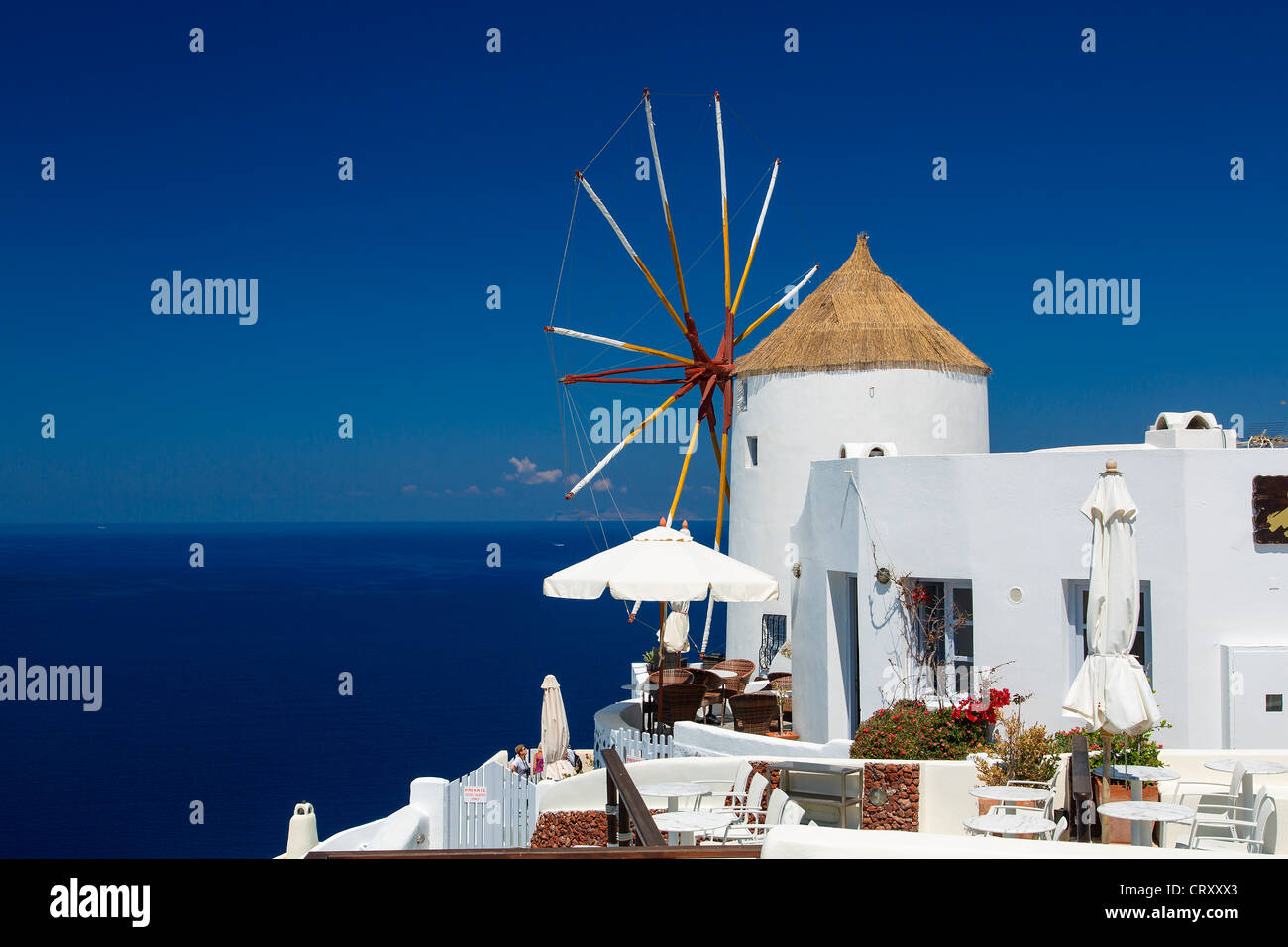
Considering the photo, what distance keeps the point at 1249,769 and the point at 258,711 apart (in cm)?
6704

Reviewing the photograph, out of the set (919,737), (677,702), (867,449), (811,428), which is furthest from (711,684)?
(919,737)

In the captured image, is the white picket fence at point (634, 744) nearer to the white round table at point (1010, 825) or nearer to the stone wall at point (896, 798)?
the stone wall at point (896, 798)

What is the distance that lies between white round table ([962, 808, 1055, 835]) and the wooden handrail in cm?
278

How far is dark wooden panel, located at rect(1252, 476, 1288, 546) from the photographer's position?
1398 centimetres

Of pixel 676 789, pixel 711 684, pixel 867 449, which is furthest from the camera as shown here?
pixel 711 684

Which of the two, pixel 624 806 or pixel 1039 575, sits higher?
pixel 1039 575

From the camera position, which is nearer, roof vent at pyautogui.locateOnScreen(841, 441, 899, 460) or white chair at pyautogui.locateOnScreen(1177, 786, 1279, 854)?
white chair at pyautogui.locateOnScreen(1177, 786, 1279, 854)

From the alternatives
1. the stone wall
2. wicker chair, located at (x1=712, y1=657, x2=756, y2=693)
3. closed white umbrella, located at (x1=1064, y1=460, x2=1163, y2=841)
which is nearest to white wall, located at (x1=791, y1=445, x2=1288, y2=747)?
the stone wall

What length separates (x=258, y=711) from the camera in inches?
2719

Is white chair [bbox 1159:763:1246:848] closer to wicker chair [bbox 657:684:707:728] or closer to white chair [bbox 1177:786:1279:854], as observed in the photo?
white chair [bbox 1177:786:1279:854]

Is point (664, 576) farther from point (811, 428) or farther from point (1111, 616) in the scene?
point (811, 428)

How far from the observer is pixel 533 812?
14.4m

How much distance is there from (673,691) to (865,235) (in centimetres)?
1453
